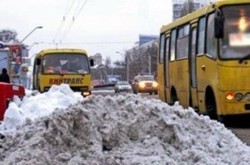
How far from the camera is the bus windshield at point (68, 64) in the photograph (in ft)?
88.6

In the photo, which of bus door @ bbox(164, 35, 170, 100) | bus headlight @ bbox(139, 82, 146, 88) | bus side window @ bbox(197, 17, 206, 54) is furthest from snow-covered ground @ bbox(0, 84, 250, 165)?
bus headlight @ bbox(139, 82, 146, 88)

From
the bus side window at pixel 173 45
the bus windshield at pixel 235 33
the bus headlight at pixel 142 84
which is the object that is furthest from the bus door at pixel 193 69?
the bus headlight at pixel 142 84

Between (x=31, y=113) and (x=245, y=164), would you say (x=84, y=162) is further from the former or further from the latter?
(x=31, y=113)

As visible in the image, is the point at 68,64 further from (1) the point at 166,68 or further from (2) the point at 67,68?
(1) the point at 166,68

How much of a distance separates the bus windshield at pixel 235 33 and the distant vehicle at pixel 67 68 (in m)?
11.2

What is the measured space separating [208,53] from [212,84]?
31.5 inches

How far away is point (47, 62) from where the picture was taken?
27484mm

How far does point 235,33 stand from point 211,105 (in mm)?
2058

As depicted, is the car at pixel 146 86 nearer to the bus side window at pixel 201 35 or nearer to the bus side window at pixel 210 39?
the bus side window at pixel 201 35

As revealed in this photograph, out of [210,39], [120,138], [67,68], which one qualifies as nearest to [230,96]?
[210,39]

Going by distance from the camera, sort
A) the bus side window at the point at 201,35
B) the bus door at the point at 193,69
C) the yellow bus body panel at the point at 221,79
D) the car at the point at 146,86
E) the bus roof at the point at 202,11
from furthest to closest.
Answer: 1. the car at the point at 146,86
2. the bus door at the point at 193,69
3. the bus side window at the point at 201,35
4. the bus roof at the point at 202,11
5. the yellow bus body panel at the point at 221,79

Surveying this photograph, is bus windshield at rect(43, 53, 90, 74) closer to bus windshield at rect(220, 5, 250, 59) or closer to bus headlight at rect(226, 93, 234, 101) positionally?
bus windshield at rect(220, 5, 250, 59)

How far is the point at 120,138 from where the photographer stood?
28.5 ft

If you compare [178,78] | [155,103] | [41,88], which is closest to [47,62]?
[41,88]
